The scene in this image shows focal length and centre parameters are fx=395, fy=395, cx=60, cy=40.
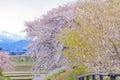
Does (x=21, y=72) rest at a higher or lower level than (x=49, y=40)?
lower

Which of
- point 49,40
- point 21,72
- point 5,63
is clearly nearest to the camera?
point 49,40

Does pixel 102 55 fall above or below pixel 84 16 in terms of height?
below

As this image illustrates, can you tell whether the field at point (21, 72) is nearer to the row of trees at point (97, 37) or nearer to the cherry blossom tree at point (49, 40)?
the cherry blossom tree at point (49, 40)

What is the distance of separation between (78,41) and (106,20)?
1.73m

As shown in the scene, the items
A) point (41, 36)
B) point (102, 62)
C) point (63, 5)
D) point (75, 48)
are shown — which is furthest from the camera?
point (63, 5)

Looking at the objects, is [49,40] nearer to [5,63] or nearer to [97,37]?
[97,37]

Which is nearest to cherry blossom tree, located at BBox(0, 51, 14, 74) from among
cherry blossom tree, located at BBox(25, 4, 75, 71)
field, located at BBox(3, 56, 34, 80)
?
field, located at BBox(3, 56, 34, 80)

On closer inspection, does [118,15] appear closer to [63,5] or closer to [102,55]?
[102,55]

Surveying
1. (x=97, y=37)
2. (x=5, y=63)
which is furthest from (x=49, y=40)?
(x=5, y=63)

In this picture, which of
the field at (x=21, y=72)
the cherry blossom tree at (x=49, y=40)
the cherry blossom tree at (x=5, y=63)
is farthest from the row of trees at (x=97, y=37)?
the cherry blossom tree at (x=5, y=63)

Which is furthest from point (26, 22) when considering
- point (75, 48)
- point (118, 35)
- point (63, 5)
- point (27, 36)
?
point (118, 35)

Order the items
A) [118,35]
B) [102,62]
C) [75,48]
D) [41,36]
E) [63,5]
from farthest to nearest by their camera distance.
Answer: [63,5] < [41,36] < [75,48] < [102,62] < [118,35]

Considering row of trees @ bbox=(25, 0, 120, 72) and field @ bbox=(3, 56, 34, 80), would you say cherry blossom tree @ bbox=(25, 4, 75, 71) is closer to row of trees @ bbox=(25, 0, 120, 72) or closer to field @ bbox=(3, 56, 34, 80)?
field @ bbox=(3, 56, 34, 80)

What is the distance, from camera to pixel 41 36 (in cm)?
2992
